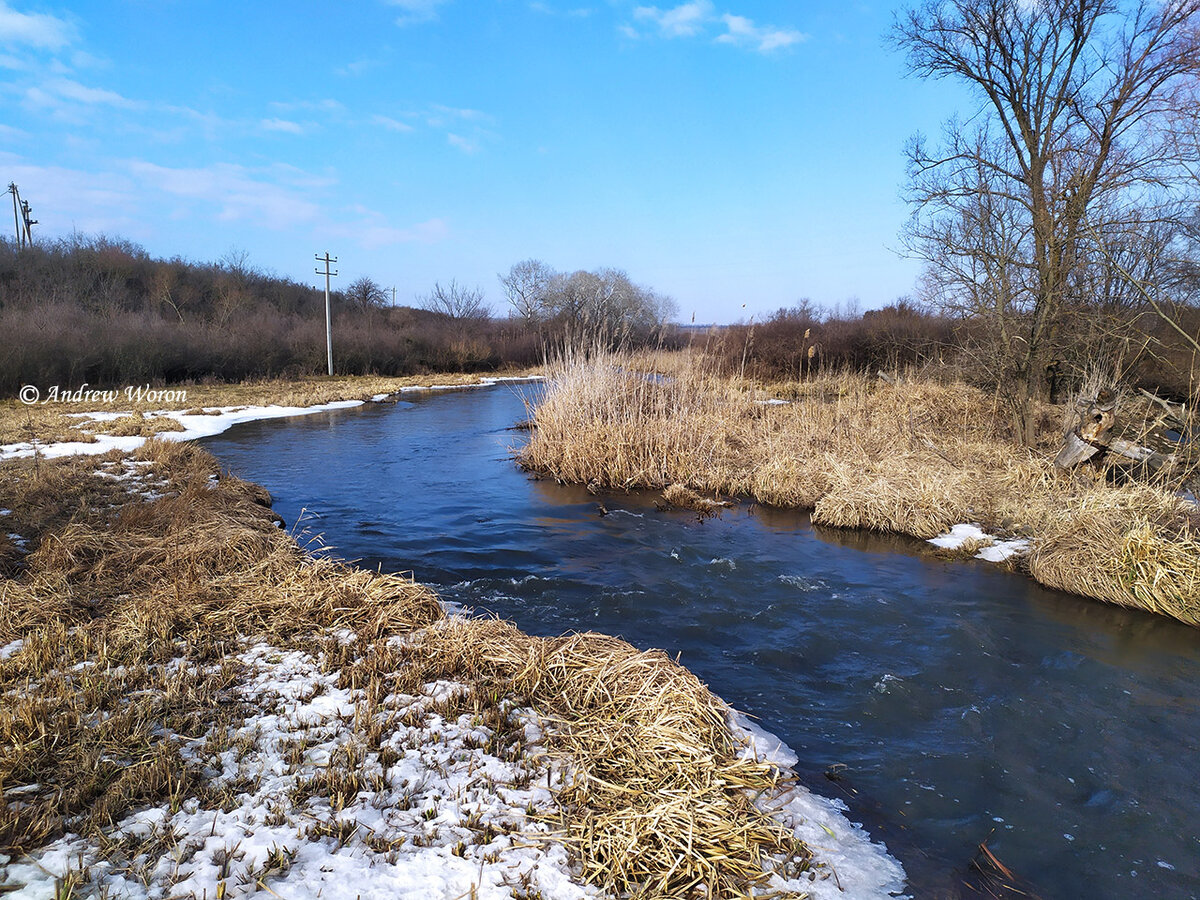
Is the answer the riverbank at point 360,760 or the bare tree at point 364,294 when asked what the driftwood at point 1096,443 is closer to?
the riverbank at point 360,760

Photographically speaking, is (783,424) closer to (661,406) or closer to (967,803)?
(661,406)

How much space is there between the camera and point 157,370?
2325 centimetres

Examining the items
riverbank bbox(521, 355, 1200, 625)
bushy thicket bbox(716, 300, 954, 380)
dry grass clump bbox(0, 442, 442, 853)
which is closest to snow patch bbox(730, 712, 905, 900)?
dry grass clump bbox(0, 442, 442, 853)

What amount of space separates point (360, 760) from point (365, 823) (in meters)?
0.42

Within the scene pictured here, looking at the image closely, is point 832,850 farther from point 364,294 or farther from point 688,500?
point 364,294

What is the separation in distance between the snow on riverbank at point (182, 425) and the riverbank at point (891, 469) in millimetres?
7131

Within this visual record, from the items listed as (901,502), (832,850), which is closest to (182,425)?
(901,502)

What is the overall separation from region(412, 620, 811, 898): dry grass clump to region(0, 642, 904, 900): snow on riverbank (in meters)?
0.12

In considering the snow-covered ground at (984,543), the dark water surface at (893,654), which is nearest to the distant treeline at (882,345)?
the snow-covered ground at (984,543)

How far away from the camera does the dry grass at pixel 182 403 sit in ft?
42.0

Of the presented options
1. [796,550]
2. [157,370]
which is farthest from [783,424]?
[157,370]

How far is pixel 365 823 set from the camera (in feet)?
8.61

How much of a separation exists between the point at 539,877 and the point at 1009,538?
7.40 m

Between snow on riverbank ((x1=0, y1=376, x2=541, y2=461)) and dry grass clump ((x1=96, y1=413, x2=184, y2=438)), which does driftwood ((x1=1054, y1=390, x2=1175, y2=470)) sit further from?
dry grass clump ((x1=96, y1=413, x2=184, y2=438))
